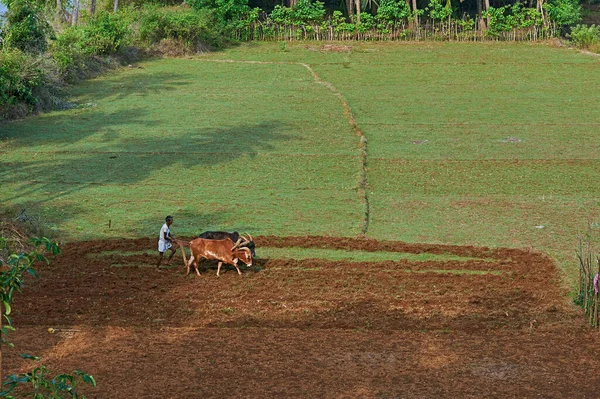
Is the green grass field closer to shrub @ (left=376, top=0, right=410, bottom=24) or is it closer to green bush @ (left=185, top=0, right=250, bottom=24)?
green bush @ (left=185, top=0, right=250, bottom=24)

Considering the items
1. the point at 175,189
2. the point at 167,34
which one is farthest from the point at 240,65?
the point at 175,189

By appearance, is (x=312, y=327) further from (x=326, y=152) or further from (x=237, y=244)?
(x=326, y=152)

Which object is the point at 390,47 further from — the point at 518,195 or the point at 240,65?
the point at 518,195

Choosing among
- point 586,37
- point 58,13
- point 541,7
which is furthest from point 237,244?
point 58,13

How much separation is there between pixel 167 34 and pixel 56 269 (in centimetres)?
2664

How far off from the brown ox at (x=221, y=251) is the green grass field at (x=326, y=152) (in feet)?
8.35

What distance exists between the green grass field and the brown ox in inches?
100

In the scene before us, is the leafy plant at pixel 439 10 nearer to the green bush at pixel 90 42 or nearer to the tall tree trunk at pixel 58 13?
the green bush at pixel 90 42

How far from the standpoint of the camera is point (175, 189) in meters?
19.2

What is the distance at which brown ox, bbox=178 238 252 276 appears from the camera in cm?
1370

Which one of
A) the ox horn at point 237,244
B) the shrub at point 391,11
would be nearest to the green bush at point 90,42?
the shrub at point 391,11

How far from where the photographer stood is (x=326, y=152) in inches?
900

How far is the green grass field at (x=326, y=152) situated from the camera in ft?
56.0

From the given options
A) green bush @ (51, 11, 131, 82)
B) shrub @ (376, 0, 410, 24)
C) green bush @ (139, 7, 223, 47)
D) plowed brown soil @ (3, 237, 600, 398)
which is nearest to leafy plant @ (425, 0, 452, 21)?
shrub @ (376, 0, 410, 24)
